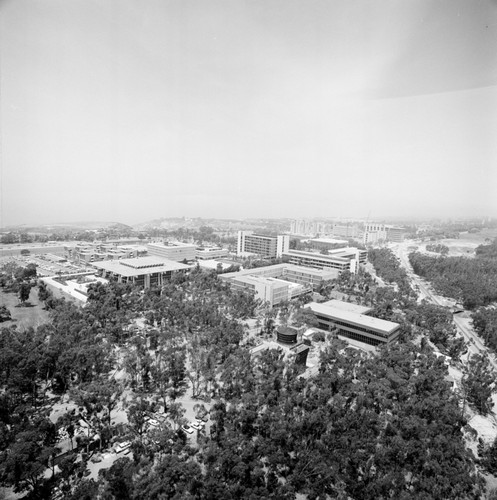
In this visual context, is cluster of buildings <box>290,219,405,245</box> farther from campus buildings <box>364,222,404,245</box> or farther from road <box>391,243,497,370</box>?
road <box>391,243,497,370</box>

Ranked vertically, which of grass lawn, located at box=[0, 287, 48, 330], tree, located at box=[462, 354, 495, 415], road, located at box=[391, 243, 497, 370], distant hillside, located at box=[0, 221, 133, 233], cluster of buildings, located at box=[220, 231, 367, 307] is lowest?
road, located at box=[391, 243, 497, 370]

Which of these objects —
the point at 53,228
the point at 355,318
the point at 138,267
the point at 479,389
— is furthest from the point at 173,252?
the point at 53,228

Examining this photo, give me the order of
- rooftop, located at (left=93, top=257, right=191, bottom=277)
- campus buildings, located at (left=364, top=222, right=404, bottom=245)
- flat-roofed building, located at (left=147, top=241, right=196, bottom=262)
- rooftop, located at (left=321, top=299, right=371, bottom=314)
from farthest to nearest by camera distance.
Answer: campus buildings, located at (left=364, top=222, right=404, bottom=245)
flat-roofed building, located at (left=147, top=241, right=196, bottom=262)
rooftop, located at (left=93, top=257, right=191, bottom=277)
rooftop, located at (left=321, top=299, right=371, bottom=314)

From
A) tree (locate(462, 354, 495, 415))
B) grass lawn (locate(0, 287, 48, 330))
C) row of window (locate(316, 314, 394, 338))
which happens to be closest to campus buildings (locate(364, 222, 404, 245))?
row of window (locate(316, 314, 394, 338))

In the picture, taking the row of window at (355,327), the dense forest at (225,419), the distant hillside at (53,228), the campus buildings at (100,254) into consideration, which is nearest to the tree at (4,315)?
the dense forest at (225,419)

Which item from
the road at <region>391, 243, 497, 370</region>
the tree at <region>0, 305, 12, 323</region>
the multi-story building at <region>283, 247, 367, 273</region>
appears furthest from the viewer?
the multi-story building at <region>283, 247, 367, 273</region>

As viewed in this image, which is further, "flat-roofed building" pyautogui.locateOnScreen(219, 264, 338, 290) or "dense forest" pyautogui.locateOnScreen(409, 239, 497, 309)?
"flat-roofed building" pyautogui.locateOnScreen(219, 264, 338, 290)
